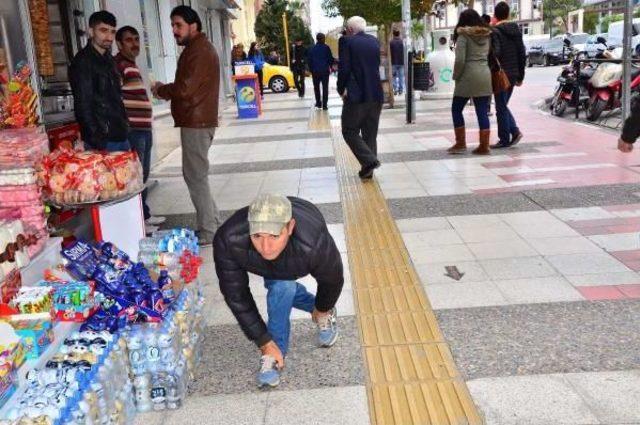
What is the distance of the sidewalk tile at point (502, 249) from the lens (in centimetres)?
473

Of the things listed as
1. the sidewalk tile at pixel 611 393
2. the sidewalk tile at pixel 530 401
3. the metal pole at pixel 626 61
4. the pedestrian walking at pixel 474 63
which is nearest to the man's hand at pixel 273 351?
the sidewalk tile at pixel 530 401

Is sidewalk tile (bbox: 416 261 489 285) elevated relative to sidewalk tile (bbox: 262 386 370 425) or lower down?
elevated

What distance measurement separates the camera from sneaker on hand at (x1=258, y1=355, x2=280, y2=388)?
10.1 ft

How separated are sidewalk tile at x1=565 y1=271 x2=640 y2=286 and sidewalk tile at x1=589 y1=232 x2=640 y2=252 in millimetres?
509

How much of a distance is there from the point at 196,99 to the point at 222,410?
2.92 metres

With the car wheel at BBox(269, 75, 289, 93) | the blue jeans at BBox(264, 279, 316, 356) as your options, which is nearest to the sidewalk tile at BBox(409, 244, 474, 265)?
the blue jeans at BBox(264, 279, 316, 356)

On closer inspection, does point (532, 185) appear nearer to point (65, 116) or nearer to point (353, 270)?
point (353, 270)

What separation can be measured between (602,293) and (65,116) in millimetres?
4422

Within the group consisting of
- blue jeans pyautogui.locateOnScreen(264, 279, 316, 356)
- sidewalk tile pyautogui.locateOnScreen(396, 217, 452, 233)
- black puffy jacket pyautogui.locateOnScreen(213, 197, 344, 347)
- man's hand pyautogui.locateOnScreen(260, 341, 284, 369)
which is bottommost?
sidewalk tile pyautogui.locateOnScreen(396, 217, 452, 233)

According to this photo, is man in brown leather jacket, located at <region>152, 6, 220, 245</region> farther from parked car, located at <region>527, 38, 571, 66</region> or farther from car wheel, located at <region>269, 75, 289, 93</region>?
parked car, located at <region>527, 38, 571, 66</region>

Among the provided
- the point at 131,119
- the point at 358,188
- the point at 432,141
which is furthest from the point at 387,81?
the point at 131,119

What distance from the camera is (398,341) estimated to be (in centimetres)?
348

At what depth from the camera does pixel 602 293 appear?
156 inches

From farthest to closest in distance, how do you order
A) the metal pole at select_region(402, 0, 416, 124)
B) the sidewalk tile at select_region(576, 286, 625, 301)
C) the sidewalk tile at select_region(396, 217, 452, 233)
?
the metal pole at select_region(402, 0, 416, 124) → the sidewalk tile at select_region(396, 217, 452, 233) → the sidewalk tile at select_region(576, 286, 625, 301)
